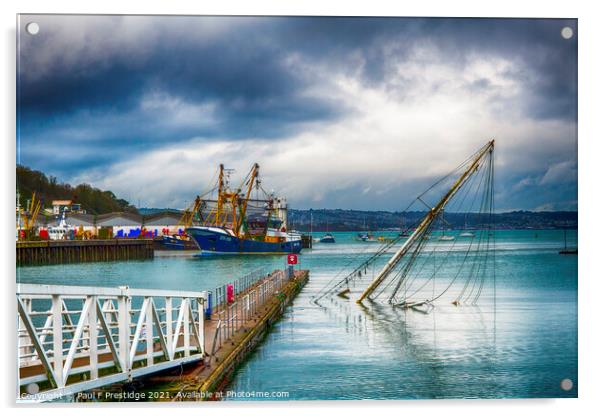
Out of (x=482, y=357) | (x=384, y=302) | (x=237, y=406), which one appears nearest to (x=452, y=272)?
(x=384, y=302)

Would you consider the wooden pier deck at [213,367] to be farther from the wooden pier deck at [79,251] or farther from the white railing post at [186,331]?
the wooden pier deck at [79,251]

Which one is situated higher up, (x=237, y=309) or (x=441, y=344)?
(x=237, y=309)

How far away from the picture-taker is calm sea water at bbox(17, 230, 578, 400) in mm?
8897

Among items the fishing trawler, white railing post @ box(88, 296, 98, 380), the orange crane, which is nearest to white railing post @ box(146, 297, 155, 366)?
white railing post @ box(88, 296, 98, 380)

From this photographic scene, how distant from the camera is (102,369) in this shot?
28.1 feet

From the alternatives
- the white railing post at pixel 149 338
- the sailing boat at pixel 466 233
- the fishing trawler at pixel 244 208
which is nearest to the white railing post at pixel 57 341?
the white railing post at pixel 149 338

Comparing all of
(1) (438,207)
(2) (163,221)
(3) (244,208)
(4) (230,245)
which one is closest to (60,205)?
(2) (163,221)

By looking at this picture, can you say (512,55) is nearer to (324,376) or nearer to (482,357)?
(482,357)

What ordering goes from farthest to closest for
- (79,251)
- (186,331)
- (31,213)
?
(79,251)
(186,331)
(31,213)

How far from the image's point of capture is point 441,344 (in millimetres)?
11477

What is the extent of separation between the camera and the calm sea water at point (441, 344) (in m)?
8.90

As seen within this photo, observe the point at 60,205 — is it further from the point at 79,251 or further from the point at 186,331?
the point at 79,251

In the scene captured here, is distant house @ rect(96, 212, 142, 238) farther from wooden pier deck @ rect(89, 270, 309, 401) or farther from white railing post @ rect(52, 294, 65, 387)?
white railing post @ rect(52, 294, 65, 387)

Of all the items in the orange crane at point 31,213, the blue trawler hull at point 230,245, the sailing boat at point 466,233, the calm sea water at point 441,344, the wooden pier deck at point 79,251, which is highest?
the orange crane at point 31,213
